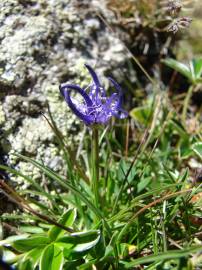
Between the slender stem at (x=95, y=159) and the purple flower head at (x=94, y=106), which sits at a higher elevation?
the purple flower head at (x=94, y=106)

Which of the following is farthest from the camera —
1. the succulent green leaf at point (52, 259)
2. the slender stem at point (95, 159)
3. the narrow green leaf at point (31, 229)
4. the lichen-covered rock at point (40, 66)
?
the lichen-covered rock at point (40, 66)

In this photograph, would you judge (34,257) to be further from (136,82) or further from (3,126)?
(136,82)

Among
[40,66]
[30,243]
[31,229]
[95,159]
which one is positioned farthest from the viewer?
[40,66]

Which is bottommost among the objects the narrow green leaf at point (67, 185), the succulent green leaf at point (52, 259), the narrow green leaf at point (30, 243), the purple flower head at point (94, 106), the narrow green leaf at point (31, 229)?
the narrow green leaf at point (31, 229)

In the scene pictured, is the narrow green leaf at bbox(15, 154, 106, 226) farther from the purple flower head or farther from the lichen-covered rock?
the lichen-covered rock

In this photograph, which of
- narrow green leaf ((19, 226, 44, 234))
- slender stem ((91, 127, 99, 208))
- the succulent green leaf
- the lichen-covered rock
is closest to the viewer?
the succulent green leaf

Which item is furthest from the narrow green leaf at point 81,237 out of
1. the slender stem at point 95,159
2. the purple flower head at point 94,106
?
the purple flower head at point 94,106

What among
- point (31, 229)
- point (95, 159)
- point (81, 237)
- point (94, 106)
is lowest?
point (31, 229)

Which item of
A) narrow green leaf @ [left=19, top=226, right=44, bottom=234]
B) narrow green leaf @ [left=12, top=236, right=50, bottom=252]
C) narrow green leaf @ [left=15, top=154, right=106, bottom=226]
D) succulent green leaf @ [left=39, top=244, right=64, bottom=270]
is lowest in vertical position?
narrow green leaf @ [left=19, top=226, right=44, bottom=234]

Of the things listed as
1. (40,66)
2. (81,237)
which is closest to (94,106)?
(81,237)

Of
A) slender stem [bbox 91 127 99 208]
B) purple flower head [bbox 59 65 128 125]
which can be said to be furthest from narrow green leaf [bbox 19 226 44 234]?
purple flower head [bbox 59 65 128 125]

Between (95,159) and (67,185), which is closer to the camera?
(67,185)

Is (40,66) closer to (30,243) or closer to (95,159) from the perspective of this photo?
(95,159)

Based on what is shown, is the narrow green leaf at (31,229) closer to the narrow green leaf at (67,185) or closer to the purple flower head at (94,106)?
the narrow green leaf at (67,185)
